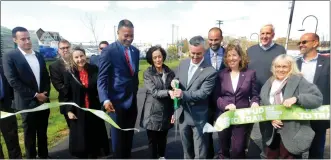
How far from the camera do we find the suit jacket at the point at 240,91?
3.18 m

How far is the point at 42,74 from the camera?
3938 millimetres

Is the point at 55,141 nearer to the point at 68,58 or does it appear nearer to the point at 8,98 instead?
the point at 8,98

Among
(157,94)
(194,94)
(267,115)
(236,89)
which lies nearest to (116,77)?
(157,94)

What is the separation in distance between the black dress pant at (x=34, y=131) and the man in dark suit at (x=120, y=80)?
123 centimetres

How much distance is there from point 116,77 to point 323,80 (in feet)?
8.77

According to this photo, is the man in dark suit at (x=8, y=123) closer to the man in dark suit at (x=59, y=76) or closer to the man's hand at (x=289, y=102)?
the man in dark suit at (x=59, y=76)

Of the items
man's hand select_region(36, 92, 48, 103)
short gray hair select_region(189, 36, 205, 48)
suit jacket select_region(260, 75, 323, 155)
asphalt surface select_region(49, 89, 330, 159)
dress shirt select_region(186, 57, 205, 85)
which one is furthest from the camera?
asphalt surface select_region(49, 89, 330, 159)

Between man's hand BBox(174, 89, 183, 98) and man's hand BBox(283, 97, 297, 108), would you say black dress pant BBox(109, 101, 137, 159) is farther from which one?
man's hand BBox(283, 97, 297, 108)

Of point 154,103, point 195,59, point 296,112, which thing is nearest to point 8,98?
point 154,103

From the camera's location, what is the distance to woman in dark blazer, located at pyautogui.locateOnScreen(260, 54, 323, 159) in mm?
2873

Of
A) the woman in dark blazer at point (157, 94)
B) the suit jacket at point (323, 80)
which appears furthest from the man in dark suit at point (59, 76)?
the suit jacket at point (323, 80)

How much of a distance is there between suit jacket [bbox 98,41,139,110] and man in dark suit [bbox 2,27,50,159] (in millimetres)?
1175

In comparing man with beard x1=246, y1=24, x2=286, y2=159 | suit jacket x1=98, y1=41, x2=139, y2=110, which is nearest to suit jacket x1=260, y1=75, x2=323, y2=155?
man with beard x1=246, y1=24, x2=286, y2=159

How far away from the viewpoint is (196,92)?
3145 mm
